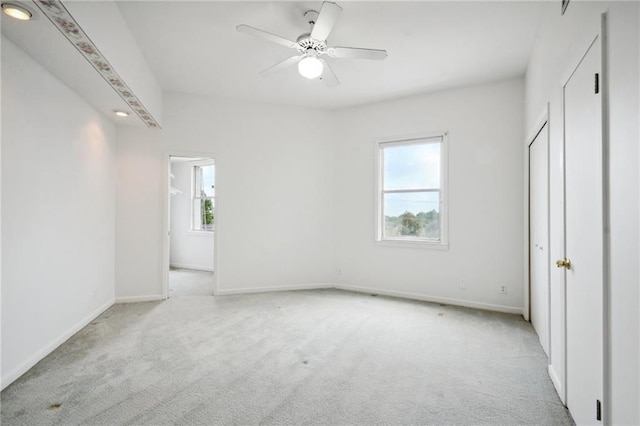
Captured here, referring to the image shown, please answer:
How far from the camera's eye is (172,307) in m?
4.05

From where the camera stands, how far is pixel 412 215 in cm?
460

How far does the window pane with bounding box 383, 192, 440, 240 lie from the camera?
14.5 feet

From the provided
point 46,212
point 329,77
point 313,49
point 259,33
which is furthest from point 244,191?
point 259,33

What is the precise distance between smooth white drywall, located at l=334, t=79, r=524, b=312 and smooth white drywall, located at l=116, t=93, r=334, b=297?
524 mm

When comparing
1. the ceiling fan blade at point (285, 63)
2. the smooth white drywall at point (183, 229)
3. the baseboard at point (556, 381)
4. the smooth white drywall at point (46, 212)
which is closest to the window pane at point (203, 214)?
the smooth white drywall at point (183, 229)

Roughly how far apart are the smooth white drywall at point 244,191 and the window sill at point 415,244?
0.93m

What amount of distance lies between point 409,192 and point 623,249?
134 inches

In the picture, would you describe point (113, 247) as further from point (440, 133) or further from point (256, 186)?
point (440, 133)

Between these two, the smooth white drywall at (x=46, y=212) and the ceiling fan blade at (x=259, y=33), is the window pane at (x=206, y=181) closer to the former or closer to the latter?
the smooth white drywall at (x=46, y=212)

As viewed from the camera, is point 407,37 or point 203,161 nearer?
point 407,37

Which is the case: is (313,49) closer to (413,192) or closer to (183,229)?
(413,192)

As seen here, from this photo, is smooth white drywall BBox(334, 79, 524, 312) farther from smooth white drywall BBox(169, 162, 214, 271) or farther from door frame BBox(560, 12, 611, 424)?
smooth white drywall BBox(169, 162, 214, 271)

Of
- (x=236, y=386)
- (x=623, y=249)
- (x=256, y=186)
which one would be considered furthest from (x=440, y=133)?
(x=236, y=386)

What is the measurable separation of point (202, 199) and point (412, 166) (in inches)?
187
